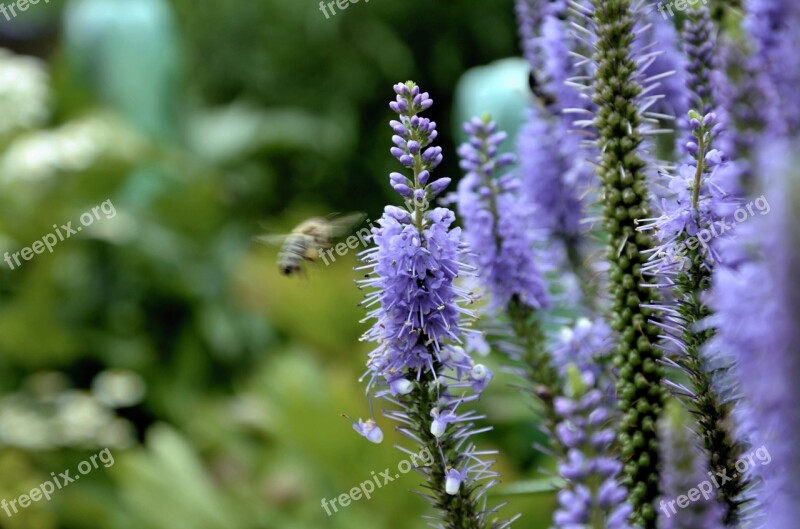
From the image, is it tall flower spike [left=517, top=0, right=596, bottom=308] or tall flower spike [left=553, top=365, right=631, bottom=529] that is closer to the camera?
tall flower spike [left=553, top=365, right=631, bottom=529]

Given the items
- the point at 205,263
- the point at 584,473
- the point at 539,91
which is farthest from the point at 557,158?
the point at 205,263

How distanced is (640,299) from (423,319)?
0.67 ft

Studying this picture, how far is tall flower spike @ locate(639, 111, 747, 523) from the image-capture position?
676 millimetres

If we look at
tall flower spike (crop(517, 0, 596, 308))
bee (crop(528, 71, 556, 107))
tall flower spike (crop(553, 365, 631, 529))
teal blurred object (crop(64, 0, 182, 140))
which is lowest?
tall flower spike (crop(553, 365, 631, 529))

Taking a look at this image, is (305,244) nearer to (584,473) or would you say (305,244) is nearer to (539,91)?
(539,91)

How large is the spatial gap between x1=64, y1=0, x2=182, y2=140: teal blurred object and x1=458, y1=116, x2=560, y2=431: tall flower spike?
393 centimetres

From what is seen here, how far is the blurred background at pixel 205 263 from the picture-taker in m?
2.58

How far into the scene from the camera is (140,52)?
4.57m

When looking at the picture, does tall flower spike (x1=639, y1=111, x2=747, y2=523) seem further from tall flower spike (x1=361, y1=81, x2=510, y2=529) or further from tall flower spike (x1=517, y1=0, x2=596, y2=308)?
tall flower spike (x1=517, y1=0, x2=596, y2=308)

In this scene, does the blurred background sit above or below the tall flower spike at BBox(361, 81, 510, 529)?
above

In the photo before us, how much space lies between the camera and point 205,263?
167 inches

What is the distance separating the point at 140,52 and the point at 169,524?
9.32 feet

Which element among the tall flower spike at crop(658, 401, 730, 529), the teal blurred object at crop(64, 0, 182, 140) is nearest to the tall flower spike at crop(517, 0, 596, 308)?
the tall flower spike at crop(658, 401, 730, 529)

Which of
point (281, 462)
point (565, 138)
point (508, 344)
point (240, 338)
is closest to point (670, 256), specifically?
point (508, 344)
